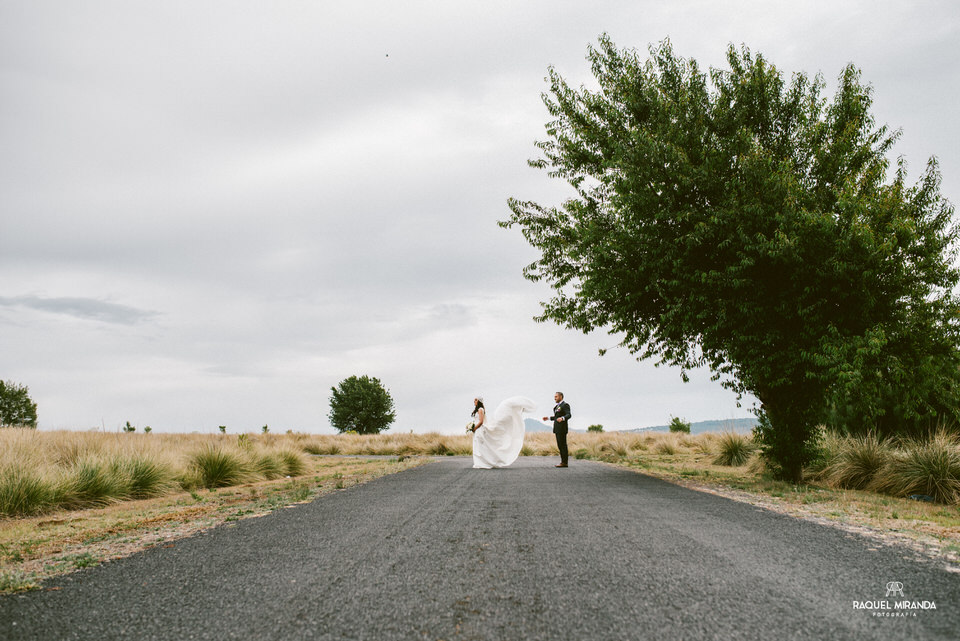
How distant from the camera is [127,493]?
10.5m

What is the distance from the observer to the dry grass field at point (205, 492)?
568cm

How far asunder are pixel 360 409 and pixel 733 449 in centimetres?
5196

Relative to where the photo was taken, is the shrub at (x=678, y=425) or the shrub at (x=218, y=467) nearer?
the shrub at (x=218, y=467)

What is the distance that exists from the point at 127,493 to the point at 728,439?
17.2 meters

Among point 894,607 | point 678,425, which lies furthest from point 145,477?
point 678,425

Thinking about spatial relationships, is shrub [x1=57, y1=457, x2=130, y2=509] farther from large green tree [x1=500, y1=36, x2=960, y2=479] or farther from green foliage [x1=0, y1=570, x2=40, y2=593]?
large green tree [x1=500, y1=36, x2=960, y2=479]

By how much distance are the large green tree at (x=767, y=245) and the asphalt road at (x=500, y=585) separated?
552cm

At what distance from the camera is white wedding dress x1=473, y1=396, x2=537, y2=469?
1652cm

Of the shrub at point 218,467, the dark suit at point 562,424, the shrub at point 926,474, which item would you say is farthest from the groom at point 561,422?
the shrub at point 218,467

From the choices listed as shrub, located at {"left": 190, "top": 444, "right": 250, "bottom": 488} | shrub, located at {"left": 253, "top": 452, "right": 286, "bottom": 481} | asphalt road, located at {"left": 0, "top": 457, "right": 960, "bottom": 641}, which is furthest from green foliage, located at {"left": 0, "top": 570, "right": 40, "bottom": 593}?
shrub, located at {"left": 253, "top": 452, "right": 286, "bottom": 481}

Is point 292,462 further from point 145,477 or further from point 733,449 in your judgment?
point 733,449

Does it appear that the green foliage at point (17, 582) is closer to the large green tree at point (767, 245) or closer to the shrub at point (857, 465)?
the large green tree at point (767, 245)

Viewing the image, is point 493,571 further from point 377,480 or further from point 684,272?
point 684,272

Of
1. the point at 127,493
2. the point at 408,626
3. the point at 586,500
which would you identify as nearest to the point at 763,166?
the point at 586,500
